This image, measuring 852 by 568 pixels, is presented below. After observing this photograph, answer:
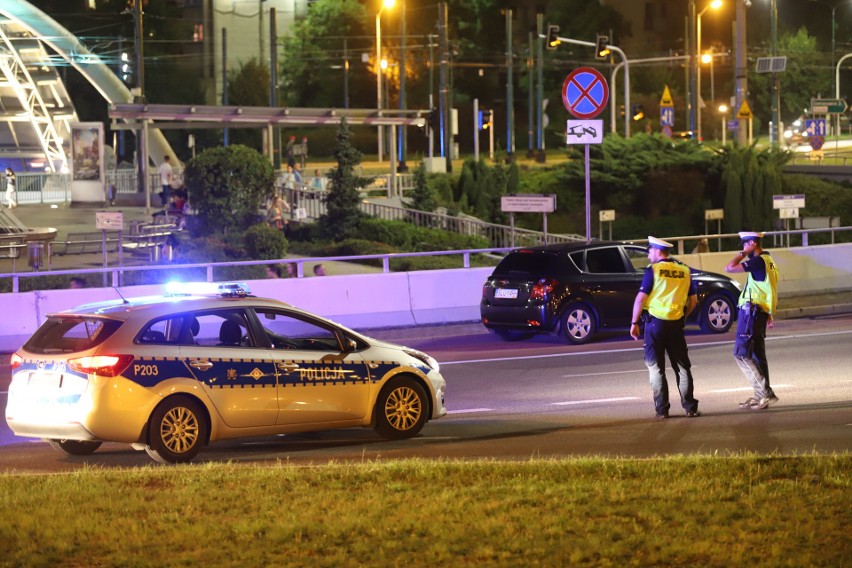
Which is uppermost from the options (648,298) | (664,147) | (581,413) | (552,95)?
(552,95)

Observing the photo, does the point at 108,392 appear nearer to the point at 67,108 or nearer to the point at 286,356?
the point at 286,356

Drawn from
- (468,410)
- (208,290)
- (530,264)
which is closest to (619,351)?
(530,264)

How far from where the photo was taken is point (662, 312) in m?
12.8

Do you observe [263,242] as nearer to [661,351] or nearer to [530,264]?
[530,264]

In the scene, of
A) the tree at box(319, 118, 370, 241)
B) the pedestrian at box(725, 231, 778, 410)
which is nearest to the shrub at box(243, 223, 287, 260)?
the tree at box(319, 118, 370, 241)

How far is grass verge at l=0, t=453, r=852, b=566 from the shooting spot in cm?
690

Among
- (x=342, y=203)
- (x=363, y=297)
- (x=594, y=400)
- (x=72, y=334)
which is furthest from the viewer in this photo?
(x=342, y=203)

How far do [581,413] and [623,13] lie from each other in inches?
4226

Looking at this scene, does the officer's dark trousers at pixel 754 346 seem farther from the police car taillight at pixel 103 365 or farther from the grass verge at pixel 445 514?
the police car taillight at pixel 103 365

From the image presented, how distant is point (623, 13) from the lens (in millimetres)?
116812

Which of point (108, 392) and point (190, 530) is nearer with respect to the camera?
point (190, 530)

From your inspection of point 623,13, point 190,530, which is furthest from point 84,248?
point 623,13

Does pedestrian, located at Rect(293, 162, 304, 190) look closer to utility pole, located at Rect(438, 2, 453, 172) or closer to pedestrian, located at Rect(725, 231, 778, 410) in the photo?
utility pole, located at Rect(438, 2, 453, 172)

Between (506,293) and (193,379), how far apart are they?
9.25 metres
